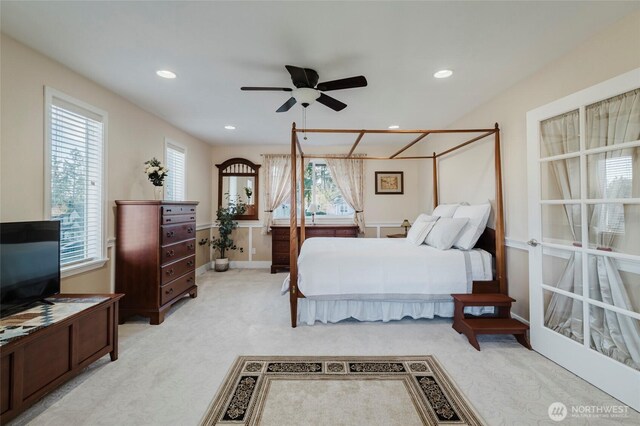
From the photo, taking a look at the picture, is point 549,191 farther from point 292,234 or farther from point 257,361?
point 257,361

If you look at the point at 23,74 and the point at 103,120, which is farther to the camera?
the point at 103,120

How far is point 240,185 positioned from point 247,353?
12.5ft

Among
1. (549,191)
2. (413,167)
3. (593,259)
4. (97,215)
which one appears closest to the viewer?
(593,259)

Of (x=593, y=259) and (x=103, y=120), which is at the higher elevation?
(x=103, y=120)

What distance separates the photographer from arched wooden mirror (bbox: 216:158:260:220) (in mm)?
5438

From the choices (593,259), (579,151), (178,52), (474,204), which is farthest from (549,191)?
(178,52)

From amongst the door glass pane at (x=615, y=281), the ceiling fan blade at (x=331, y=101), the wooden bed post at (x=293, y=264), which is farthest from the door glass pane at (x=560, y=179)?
the wooden bed post at (x=293, y=264)

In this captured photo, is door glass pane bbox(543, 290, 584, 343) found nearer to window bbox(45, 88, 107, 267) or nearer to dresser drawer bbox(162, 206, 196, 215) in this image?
dresser drawer bbox(162, 206, 196, 215)

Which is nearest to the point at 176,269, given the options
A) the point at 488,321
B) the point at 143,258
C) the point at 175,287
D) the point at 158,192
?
the point at 175,287

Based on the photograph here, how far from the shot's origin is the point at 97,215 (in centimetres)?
275

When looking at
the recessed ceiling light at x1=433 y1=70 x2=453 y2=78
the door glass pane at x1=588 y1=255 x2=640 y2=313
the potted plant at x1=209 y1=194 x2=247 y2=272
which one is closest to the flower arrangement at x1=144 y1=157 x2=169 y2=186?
the potted plant at x1=209 y1=194 x2=247 y2=272

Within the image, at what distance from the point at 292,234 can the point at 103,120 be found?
7.63 feet

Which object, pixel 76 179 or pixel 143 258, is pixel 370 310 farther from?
pixel 76 179

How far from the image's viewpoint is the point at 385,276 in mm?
2785
